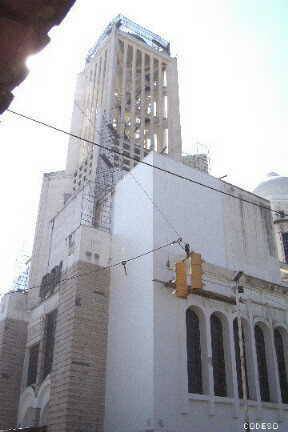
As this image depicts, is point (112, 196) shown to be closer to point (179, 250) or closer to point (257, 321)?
point (179, 250)

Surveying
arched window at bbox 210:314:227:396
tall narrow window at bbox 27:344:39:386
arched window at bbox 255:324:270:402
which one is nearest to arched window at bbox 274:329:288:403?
arched window at bbox 255:324:270:402

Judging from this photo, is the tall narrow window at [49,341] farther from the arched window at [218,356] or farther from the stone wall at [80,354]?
the arched window at [218,356]

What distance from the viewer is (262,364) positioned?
21.1 meters

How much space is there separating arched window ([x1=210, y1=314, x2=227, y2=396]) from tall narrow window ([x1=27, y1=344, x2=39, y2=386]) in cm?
912

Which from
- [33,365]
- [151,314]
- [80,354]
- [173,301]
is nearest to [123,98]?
[33,365]

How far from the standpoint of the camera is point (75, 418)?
55.1ft

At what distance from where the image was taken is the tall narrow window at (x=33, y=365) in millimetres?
22547

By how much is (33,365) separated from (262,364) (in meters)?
11.5

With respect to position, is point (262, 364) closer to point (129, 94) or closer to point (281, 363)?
point (281, 363)

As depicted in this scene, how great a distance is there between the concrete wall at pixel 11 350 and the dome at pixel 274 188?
81.9 ft

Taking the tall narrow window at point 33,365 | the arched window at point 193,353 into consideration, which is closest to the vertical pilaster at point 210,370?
the arched window at point 193,353

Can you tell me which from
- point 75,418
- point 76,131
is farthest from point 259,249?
point 76,131

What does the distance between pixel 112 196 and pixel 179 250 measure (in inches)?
236

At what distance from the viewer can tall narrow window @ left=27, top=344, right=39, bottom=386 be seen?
888 inches
